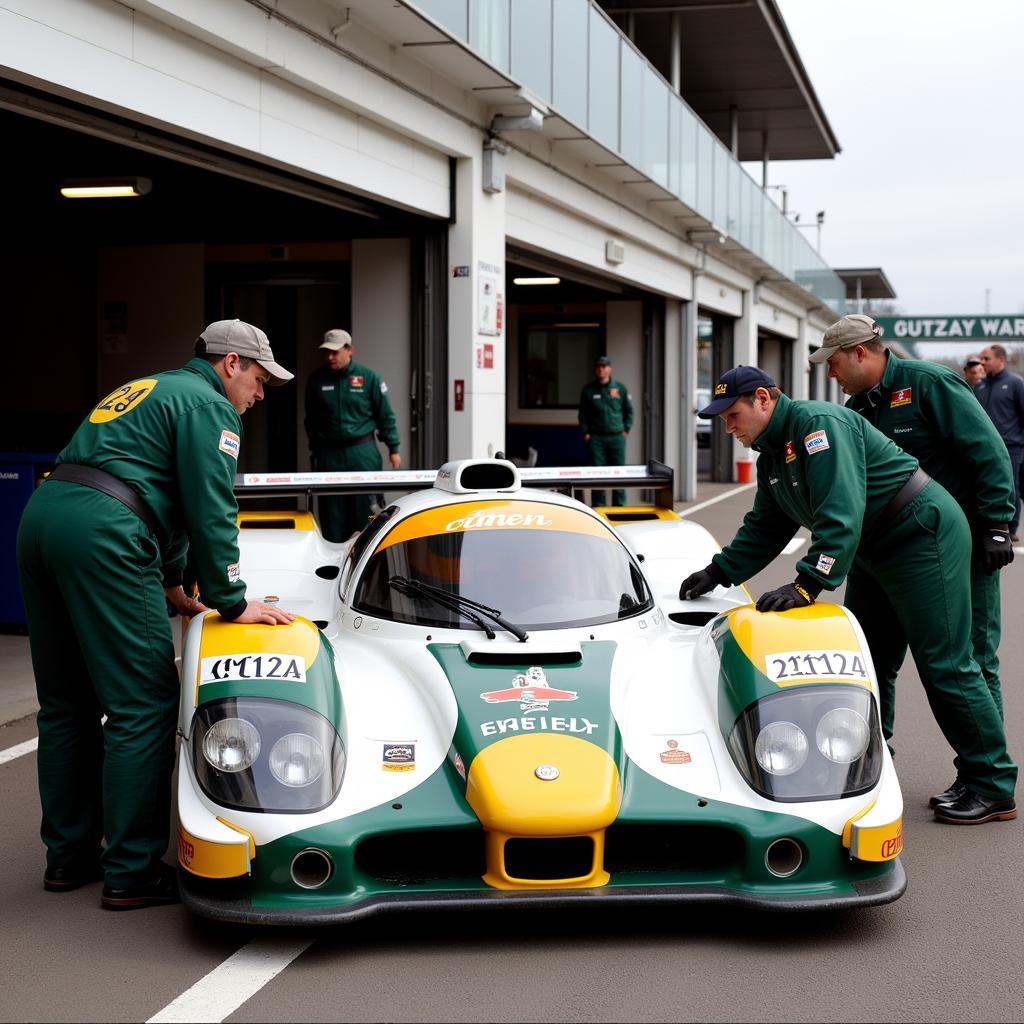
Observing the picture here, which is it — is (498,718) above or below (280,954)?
above

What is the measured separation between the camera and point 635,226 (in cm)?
1727

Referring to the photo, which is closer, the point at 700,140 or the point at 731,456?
the point at 700,140

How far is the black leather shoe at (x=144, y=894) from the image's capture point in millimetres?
4023

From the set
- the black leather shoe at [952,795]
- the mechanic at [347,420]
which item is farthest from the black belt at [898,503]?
the mechanic at [347,420]

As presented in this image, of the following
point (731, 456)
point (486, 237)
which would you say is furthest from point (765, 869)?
point (731, 456)

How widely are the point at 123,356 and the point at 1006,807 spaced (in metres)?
12.0

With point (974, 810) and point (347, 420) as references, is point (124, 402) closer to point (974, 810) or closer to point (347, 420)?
point (974, 810)

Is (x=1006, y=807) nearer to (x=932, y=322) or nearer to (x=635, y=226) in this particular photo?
(x=635, y=226)

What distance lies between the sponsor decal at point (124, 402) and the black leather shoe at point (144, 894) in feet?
4.60

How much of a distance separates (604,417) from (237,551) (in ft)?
40.4

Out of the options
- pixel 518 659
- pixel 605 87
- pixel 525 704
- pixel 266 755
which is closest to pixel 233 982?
pixel 266 755

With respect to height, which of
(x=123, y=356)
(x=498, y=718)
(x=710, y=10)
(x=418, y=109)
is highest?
(x=710, y=10)

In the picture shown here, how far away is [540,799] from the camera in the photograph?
12.0ft

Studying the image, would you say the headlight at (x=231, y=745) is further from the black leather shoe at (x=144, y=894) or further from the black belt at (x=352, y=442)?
the black belt at (x=352, y=442)
